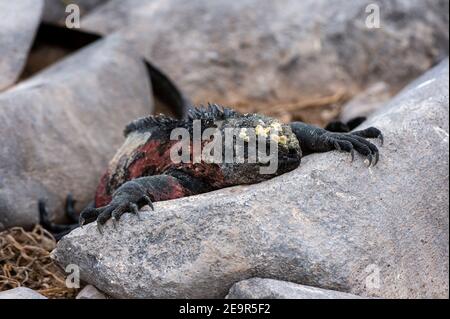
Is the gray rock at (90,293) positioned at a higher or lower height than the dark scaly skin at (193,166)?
lower

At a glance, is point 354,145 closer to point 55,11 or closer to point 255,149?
point 255,149


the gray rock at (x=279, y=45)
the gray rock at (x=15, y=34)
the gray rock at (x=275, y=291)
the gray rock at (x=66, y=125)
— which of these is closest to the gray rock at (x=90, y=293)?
the gray rock at (x=275, y=291)

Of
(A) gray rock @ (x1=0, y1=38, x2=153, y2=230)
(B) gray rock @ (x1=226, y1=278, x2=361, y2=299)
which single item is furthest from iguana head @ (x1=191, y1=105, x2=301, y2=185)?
(A) gray rock @ (x1=0, y1=38, x2=153, y2=230)

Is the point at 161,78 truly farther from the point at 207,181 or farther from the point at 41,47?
the point at 207,181

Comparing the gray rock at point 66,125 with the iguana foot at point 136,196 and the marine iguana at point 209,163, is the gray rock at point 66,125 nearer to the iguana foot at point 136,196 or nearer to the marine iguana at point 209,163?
the marine iguana at point 209,163

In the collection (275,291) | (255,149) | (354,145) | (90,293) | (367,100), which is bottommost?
(367,100)

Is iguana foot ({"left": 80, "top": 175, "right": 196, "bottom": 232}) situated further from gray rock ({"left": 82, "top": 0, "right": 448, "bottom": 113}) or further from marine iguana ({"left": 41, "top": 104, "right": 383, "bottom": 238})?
gray rock ({"left": 82, "top": 0, "right": 448, "bottom": 113})

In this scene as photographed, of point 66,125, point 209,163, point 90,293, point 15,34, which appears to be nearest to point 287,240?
point 209,163
